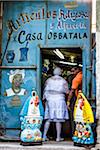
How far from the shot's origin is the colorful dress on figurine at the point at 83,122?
26.6 feet

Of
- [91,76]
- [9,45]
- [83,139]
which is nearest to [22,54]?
[9,45]

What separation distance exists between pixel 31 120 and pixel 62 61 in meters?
1.90

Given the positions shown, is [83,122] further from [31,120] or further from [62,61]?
[62,61]

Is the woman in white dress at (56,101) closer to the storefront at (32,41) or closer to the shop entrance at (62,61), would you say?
the storefront at (32,41)

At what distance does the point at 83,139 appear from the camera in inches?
320

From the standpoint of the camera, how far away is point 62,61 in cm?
964

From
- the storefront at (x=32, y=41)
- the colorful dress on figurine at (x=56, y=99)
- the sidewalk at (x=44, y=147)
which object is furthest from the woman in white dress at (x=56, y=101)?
the sidewalk at (x=44, y=147)

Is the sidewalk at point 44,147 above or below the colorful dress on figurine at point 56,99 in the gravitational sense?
below

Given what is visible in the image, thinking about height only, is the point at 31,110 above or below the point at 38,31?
below

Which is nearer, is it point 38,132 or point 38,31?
point 38,132

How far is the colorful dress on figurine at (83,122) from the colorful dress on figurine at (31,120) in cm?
75

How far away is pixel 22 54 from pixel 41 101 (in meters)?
1.18

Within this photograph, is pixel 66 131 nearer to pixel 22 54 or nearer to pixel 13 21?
pixel 22 54

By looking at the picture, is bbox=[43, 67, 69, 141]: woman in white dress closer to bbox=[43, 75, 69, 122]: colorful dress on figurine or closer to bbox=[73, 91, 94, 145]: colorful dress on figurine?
bbox=[43, 75, 69, 122]: colorful dress on figurine
